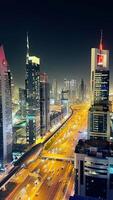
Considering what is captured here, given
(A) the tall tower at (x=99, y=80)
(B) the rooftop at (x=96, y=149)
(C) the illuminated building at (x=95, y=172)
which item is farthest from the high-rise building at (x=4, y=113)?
(A) the tall tower at (x=99, y=80)

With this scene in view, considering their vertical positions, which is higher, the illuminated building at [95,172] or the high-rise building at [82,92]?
Result: the high-rise building at [82,92]

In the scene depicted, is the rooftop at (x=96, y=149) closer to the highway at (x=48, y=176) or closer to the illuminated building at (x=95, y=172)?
the illuminated building at (x=95, y=172)

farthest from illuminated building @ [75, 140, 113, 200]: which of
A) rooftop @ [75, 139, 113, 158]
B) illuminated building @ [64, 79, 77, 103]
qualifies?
illuminated building @ [64, 79, 77, 103]

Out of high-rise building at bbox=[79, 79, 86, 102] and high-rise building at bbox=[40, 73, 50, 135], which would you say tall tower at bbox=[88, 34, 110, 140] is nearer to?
high-rise building at bbox=[40, 73, 50, 135]

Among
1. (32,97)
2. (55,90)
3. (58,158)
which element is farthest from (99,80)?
(55,90)

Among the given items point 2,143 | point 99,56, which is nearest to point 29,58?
point 99,56

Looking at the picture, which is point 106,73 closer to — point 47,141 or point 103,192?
point 47,141

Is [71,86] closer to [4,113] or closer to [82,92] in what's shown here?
[82,92]
